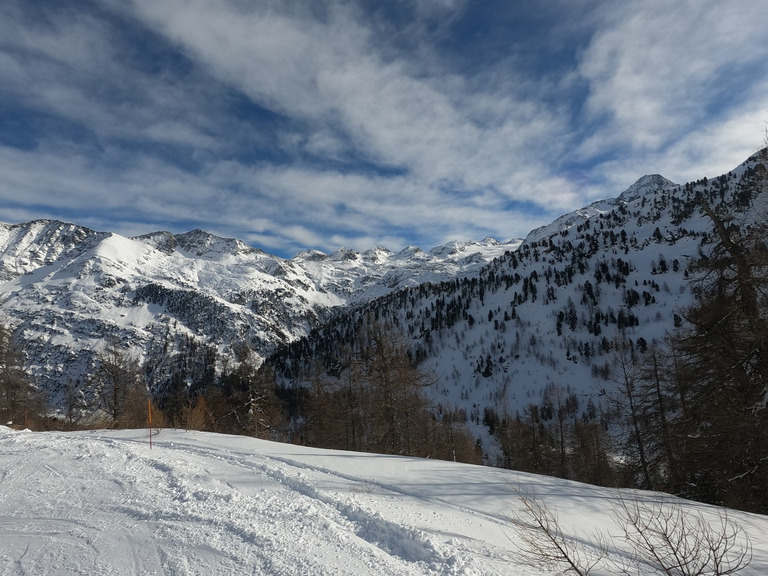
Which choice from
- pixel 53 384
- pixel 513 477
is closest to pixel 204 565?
pixel 513 477

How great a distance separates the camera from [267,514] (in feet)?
22.3

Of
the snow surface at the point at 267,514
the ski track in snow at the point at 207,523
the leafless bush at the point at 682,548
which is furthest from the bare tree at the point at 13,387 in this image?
the leafless bush at the point at 682,548

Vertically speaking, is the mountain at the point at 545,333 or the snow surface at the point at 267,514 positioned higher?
the mountain at the point at 545,333

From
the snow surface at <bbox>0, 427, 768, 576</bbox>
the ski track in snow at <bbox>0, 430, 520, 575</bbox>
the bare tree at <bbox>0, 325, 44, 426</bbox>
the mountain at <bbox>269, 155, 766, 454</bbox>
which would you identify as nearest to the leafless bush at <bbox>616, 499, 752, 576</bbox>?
the snow surface at <bbox>0, 427, 768, 576</bbox>

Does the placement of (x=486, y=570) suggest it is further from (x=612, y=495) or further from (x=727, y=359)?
(x=727, y=359)

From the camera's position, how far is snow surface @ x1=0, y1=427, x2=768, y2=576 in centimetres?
530

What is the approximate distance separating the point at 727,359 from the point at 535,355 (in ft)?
487

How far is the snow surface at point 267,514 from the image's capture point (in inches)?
209

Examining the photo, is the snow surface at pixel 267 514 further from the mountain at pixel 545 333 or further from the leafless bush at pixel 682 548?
the mountain at pixel 545 333

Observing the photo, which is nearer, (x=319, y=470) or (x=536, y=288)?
(x=319, y=470)

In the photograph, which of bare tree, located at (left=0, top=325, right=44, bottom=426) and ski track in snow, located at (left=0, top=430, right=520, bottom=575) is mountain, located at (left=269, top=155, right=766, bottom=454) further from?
ski track in snow, located at (left=0, top=430, right=520, bottom=575)

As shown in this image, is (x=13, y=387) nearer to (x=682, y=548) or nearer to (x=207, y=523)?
(x=207, y=523)

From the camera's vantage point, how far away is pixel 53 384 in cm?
19012

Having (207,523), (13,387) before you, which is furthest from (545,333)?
(207,523)
